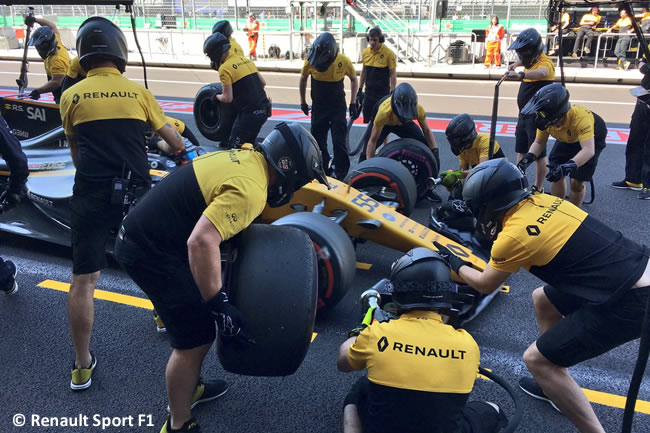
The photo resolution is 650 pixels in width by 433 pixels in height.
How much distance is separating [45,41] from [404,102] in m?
4.84

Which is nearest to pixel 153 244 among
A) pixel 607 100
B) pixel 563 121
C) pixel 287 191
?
pixel 287 191

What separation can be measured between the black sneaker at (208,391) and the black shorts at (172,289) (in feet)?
1.97

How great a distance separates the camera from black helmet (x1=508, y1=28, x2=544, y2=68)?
6004mm

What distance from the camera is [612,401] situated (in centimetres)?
303

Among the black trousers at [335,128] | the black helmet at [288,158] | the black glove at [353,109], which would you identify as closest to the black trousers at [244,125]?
the black trousers at [335,128]

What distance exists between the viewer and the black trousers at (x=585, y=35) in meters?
17.3

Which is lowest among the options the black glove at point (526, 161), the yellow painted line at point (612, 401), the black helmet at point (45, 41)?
the yellow painted line at point (612, 401)

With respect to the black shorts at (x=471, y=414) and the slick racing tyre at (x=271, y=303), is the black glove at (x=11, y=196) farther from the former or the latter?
the black shorts at (x=471, y=414)

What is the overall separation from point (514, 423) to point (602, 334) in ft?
2.31

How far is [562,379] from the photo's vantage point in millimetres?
2627

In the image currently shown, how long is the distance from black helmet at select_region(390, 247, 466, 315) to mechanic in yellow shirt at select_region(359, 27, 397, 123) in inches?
221

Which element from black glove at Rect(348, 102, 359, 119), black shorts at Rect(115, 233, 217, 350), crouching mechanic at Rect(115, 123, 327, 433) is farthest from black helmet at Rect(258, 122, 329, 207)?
black glove at Rect(348, 102, 359, 119)

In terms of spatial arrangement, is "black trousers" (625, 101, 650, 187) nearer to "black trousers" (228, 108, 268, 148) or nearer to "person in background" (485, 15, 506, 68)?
"black trousers" (228, 108, 268, 148)

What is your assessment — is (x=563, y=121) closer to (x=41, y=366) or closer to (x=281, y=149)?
(x=281, y=149)
